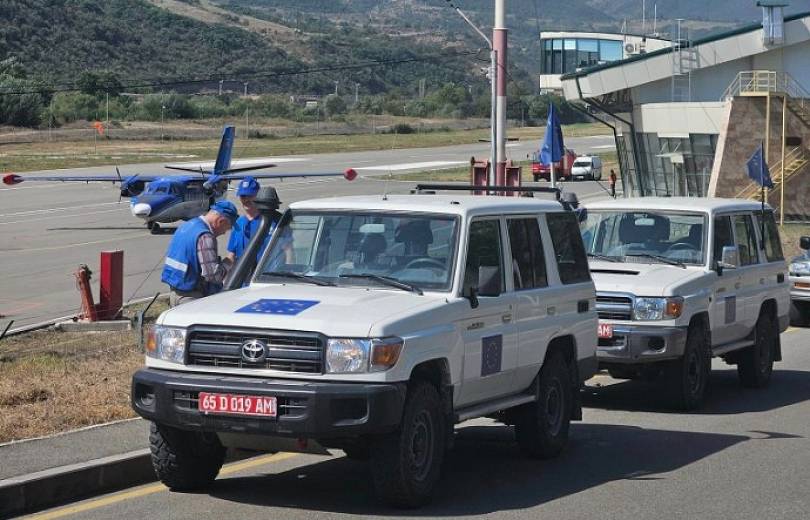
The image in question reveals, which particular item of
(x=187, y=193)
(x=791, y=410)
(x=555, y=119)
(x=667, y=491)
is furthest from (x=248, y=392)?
(x=187, y=193)

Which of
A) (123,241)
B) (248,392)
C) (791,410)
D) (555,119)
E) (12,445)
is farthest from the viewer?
(123,241)

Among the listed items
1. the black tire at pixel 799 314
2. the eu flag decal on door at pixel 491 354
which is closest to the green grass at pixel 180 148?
the black tire at pixel 799 314

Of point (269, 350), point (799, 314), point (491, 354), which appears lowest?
point (799, 314)

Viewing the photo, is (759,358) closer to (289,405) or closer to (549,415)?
(549,415)

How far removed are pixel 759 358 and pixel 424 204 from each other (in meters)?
6.75

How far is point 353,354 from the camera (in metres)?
8.21

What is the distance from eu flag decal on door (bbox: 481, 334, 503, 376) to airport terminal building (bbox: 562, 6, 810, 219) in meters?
45.3

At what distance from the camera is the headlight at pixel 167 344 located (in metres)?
8.55

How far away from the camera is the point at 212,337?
8.45 meters

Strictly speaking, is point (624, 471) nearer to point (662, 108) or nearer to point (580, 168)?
point (662, 108)

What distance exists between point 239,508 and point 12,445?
1961 millimetres

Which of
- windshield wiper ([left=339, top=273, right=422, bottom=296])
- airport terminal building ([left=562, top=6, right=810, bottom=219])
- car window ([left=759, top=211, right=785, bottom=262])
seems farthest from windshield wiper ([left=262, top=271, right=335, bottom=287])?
airport terminal building ([left=562, top=6, right=810, bottom=219])

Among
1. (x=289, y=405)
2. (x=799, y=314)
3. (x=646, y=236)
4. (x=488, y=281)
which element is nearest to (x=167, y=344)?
(x=289, y=405)

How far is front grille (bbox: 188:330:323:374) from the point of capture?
8.23 metres
